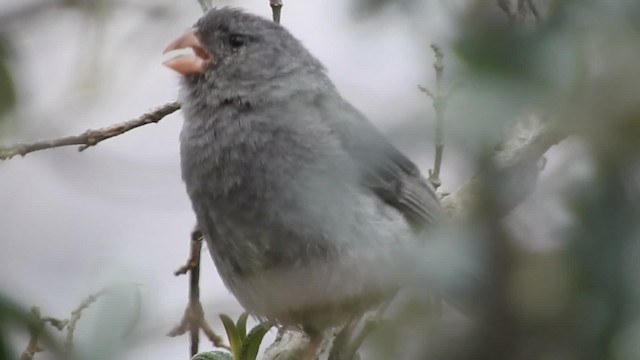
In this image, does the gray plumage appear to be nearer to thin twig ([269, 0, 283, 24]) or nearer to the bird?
the bird

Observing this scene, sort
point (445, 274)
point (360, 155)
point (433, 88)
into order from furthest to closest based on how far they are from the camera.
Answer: point (360, 155) → point (433, 88) → point (445, 274)

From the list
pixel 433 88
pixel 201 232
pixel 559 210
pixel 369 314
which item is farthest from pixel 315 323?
pixel 559 210

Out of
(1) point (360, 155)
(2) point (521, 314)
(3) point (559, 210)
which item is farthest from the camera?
(1) point (360, 155)

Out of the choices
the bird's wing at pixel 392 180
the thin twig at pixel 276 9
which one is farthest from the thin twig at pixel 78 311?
the thin twig at pixel 276 9

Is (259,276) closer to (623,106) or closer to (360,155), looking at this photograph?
(360,155)

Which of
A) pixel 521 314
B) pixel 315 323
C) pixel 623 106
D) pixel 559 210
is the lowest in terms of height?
pixel 315 323

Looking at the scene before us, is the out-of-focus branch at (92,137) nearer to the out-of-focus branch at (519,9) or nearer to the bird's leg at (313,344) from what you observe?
the bird's leg at (313,344)

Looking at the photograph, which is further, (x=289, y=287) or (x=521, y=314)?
(x=289, y=287)

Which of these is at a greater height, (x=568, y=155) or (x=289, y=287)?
(x=568, y=155)
